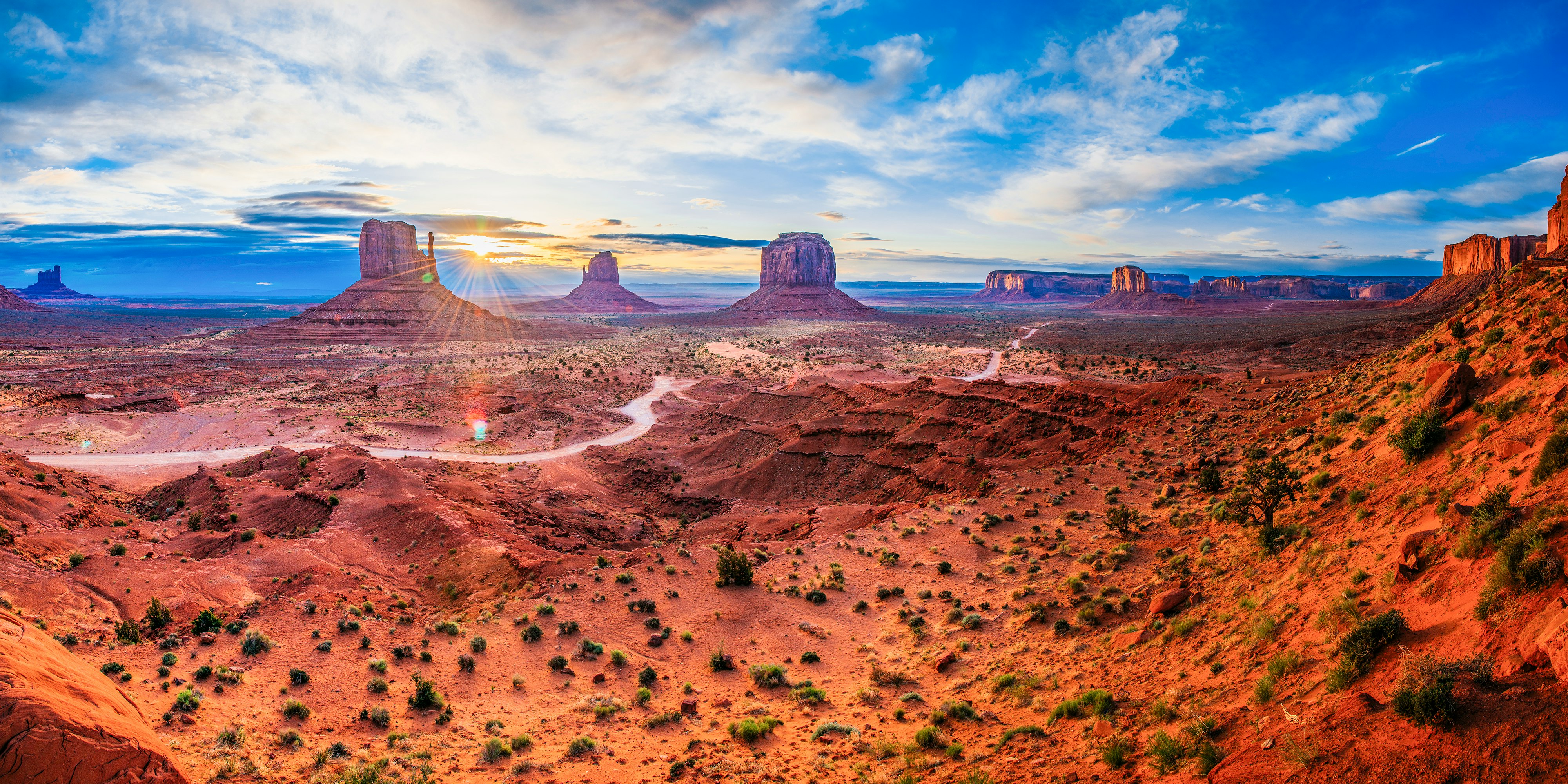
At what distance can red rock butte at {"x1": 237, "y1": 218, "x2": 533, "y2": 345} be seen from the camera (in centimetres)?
11619

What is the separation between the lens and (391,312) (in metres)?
126

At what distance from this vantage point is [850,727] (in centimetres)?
1269

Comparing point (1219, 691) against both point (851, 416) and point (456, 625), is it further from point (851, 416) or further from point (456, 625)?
point (851, 416)

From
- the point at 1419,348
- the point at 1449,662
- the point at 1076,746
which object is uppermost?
the point at 1419,348

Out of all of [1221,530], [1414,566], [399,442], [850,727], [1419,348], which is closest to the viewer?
[1414,566]

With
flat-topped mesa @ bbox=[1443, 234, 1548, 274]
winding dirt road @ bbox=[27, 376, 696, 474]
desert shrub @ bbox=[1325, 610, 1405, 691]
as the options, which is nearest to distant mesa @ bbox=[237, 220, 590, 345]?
winding dirt road @ bbox=[27, 376, 696, 474]

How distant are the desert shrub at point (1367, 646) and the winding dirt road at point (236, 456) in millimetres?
40501

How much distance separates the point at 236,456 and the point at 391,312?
95.0 m

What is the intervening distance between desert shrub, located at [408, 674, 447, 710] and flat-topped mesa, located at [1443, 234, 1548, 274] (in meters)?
166

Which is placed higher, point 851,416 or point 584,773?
point 851,416

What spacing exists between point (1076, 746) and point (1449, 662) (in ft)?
15.9

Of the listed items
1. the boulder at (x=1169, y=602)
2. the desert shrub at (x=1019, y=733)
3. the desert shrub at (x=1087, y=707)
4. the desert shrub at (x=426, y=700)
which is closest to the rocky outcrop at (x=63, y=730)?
the desert shrub at (x=426, y=700)

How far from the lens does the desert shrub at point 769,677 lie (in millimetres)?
15445

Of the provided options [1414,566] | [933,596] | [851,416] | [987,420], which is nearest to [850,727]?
[933,596]
